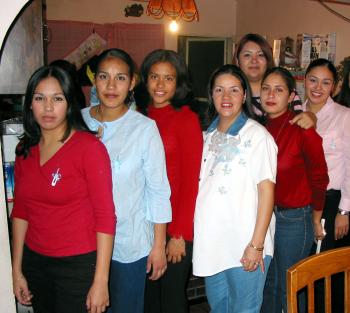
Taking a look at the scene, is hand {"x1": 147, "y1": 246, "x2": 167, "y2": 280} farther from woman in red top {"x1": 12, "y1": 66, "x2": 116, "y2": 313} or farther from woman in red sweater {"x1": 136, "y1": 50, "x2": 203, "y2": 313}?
woman in red top {"x1": 12, "y1": 66, "x2": 116, "y2": 313}

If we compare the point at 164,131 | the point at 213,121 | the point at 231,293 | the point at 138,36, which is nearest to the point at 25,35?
the point at 164,131

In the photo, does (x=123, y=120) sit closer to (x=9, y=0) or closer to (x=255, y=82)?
(x=9, y=0)

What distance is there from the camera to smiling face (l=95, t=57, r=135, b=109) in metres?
1.42

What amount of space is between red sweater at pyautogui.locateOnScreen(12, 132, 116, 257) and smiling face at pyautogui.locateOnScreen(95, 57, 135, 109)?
19cm

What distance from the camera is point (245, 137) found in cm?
147

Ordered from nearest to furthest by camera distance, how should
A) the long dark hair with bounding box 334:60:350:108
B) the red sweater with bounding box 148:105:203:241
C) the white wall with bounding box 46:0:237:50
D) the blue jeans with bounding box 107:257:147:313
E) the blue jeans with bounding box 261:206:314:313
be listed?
1. the blue jeans with bounding box 107:257:147:313
2. the red sweater with bounding box 148:105:203:241
3. the blue jeans with bounding box 261:206:314:313
4. the long dark hair with bounding box 334:60:350:108
5. the white wall with bounding box 46:0:237:50

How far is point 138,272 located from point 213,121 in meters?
0.70

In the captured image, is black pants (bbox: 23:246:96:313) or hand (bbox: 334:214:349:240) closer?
black pants (bbox: 23:246:96:313)

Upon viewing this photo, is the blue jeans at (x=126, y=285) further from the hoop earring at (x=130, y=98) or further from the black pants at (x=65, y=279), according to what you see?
the hoop earring at (x=130, y=98)

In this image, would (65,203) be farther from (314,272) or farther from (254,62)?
(254,62)

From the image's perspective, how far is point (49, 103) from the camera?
1290mm

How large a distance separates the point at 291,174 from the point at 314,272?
2.00 ft

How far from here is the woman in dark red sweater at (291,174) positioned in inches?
64.8

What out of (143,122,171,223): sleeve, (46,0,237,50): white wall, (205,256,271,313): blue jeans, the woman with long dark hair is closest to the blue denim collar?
the woman with long dark hair
